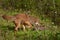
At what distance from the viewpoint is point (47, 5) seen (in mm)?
15117

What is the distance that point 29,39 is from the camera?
920 cm

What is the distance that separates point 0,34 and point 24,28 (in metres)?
1.19

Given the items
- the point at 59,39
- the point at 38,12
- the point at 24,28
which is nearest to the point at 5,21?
the point at 24,28

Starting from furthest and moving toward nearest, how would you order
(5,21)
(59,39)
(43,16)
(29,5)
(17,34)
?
(29,5), (43,16), (5,21), (17,34), (59,39)

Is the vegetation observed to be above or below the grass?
below

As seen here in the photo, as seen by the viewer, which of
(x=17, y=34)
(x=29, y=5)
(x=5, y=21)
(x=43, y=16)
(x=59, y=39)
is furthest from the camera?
(x=29, y=5)

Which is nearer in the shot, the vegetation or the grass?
the grass

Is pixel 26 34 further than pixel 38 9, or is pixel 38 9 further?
pixel 38 9

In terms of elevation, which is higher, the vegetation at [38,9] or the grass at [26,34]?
the grass at [26,34]

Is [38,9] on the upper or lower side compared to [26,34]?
lower

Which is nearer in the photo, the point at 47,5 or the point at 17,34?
the point at 17,34

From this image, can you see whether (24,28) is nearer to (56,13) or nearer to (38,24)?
(38,24)

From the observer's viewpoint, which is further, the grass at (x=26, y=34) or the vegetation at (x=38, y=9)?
the vegetation at (x=38, y=9)

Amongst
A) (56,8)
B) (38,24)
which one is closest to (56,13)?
(56,8)
